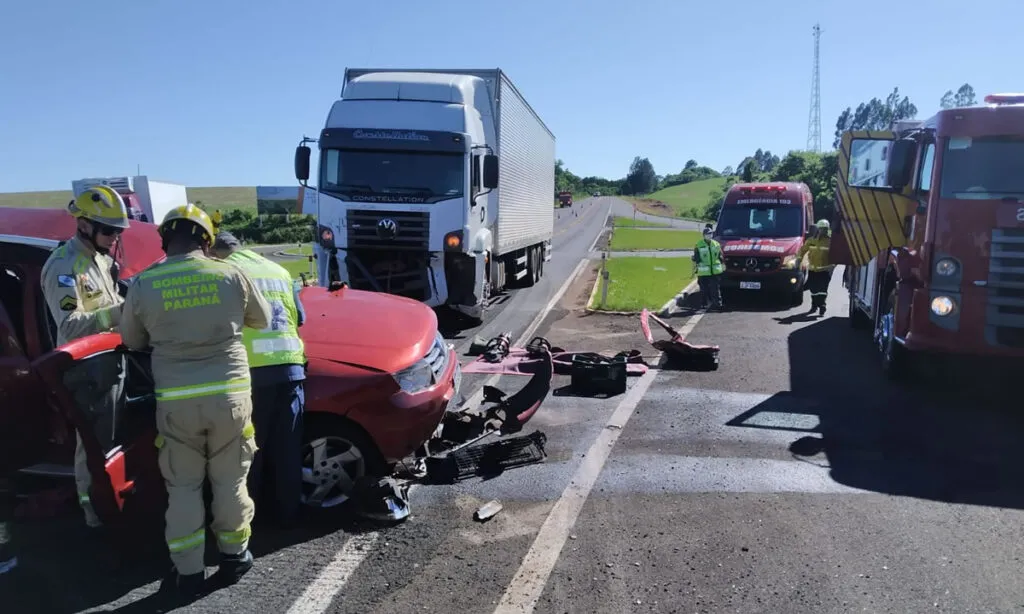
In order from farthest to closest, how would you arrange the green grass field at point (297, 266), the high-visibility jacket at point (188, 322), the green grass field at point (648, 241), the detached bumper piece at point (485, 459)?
the green grass field at point (648, 241), the green grass field at point (297, 266), the detached bumper piece at point (485, 459), the high-visibility jacket at point (188, 322)

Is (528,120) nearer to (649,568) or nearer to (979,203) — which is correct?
(979,203)

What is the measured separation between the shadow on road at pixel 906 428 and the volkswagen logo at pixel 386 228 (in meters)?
5.83

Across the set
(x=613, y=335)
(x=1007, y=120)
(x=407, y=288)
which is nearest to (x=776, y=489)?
(x=1007, y=120)

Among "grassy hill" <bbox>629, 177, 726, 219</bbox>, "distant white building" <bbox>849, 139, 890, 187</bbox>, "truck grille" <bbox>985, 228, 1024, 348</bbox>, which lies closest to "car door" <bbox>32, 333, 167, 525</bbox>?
"truck grille" <bbox>985, 228, 1024, 348</bbox>

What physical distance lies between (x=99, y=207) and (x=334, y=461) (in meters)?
2.03

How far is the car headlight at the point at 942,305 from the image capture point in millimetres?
7258

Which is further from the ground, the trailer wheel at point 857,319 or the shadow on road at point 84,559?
the trailer wheel at point 857,319

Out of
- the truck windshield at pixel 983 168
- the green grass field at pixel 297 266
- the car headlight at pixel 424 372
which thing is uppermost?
the truck windshield at pixel 983 168

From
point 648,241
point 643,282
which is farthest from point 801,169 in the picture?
point 643,282

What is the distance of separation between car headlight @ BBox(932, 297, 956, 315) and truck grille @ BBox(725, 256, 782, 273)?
7.86m

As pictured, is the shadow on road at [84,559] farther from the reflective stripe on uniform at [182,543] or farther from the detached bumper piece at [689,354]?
the detached bumper piece at [689,354]

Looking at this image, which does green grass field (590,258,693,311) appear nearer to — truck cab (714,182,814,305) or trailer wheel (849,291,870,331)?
truck cab (714,182,814,305)

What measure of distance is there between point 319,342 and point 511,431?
202cm

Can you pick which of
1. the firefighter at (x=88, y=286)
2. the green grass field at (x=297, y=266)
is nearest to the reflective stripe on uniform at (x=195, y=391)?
the firefighter at (x=88, y=286)
